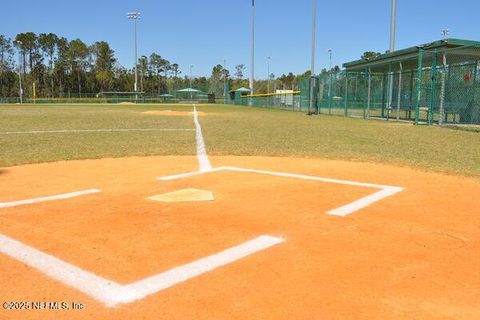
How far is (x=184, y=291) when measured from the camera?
233 cm

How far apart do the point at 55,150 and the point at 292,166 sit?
486cm

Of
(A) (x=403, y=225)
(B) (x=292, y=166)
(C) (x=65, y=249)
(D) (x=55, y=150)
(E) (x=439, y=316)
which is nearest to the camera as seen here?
(E) (x=439, y=316)

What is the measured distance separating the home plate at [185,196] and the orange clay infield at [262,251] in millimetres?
131

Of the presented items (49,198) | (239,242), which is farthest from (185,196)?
(239,242)

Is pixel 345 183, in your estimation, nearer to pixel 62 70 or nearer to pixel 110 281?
pixel 110 281

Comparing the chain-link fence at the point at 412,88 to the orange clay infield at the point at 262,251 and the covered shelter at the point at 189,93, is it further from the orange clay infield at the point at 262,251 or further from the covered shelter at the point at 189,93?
the covered shelter at the point at 189,93

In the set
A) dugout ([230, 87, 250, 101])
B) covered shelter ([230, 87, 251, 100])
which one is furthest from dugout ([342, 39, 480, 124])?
covered shelter ([230, 87, 251, 100])

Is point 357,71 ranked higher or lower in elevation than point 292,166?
higher

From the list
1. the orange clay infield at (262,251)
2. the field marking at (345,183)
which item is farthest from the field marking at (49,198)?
the field marking at (345,183)

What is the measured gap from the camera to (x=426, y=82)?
20125mm

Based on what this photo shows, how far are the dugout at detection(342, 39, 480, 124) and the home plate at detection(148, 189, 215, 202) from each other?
13.6m

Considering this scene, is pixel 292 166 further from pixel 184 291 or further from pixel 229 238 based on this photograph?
pixel 184 291

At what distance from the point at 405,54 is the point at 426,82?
243 centimetres

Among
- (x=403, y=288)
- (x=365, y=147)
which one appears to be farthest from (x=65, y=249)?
(x=365, y=147)
